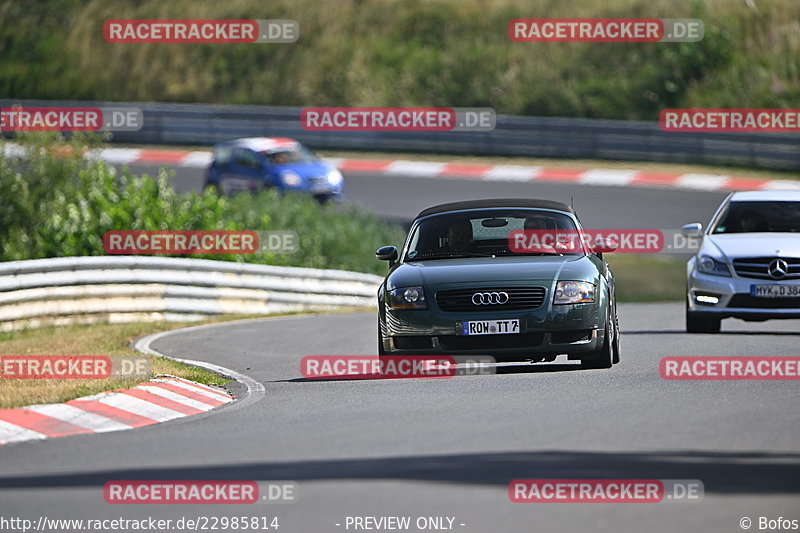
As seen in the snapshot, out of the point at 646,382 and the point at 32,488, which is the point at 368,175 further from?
the point at 32,488

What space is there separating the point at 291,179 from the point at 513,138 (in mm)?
8047

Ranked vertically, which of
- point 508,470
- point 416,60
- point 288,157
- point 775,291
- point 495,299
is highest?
point 416,60

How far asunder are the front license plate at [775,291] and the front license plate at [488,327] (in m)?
4.89

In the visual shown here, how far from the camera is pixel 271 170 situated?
111 ft

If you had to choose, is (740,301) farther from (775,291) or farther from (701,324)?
(701,324)

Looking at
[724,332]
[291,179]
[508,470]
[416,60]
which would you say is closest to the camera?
[508,470]

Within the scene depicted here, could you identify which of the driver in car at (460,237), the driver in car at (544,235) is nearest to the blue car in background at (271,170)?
the driver in car at (460,237)

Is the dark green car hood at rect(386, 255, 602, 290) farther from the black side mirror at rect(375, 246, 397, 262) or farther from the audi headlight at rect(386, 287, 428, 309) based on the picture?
the black side mirror at rect(375, 246, 397, 262)

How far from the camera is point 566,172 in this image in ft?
122

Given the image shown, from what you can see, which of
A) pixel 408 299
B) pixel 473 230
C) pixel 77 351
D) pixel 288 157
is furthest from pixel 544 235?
pixel 288 157

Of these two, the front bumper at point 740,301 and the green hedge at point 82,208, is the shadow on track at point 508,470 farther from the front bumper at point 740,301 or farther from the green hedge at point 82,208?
the green hedge at point 82,208

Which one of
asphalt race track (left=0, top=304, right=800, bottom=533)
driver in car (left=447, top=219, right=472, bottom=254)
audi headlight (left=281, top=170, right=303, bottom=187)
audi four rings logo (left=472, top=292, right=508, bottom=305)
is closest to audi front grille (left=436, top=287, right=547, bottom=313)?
audi four rings logo (left=472, top=292, right=508, bottom=305)

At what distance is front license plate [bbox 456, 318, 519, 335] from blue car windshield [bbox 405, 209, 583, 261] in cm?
120

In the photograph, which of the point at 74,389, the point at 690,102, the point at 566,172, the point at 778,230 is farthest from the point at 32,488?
the point at 690,102
